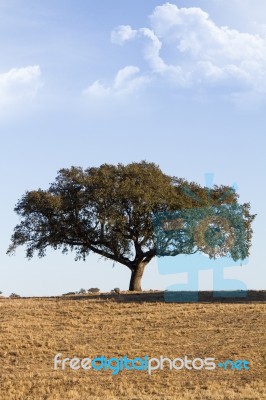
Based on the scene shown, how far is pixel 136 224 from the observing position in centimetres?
A: 5234

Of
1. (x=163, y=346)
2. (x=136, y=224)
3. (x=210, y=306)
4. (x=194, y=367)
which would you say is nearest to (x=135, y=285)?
(x=136, y=224)

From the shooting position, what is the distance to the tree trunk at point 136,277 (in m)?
53.6

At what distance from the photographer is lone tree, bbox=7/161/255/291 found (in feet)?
168

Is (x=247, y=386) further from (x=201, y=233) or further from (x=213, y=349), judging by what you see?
Result: (x=201, y=233)

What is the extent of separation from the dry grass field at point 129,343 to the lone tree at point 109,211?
727cm

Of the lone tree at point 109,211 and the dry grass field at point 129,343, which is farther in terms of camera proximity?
the lone tree at point 109,211

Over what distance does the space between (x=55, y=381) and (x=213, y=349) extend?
820cm

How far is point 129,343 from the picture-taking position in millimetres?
30281

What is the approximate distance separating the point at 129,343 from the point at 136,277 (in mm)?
23569

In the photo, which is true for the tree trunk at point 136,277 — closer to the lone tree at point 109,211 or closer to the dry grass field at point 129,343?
the lone tree at point 109,211

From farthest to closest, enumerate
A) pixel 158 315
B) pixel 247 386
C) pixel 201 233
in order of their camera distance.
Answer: pixel 201 233, pixel 158 315, pixel 247 386

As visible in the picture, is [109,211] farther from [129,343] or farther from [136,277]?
[129,343]

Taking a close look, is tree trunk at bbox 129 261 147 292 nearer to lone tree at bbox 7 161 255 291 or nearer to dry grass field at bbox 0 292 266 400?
lone tree at bbox 7 161 255 291

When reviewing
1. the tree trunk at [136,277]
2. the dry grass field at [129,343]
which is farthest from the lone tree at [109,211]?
the dry grass field at [129,343]
